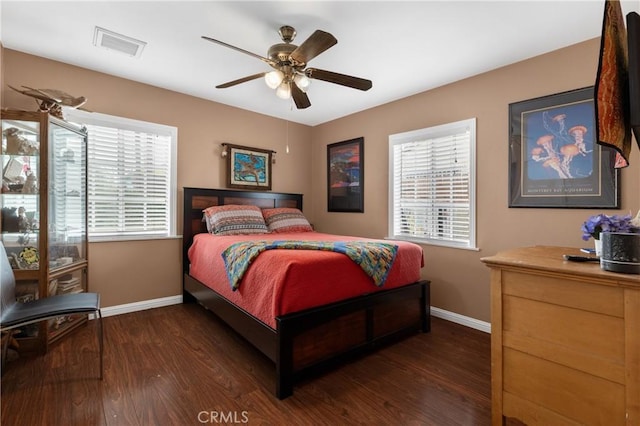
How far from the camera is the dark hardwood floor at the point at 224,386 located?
1.68m

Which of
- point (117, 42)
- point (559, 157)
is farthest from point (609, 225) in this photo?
point (117, 42)

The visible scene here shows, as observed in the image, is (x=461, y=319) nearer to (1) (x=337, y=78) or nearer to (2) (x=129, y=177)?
(1) (x=337, y=78)

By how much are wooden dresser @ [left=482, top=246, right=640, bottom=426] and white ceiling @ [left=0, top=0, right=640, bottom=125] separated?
1.75 metres

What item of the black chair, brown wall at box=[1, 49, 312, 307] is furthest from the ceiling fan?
the black chair

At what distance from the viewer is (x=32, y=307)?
1.98 meters

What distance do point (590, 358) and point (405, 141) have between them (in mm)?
2822

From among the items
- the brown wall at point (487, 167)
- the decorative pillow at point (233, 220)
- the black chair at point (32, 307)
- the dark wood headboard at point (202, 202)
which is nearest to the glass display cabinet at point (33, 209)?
the black chair at point (32, 307)

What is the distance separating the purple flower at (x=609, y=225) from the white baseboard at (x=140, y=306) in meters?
3.76

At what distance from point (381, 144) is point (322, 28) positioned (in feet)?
6.06

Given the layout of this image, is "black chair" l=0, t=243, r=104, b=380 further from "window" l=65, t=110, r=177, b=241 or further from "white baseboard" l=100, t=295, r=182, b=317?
"window" l=65, t=110, r=177, b=241

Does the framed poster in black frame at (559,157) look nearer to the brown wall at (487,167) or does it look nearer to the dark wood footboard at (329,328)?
the brown wall at (487,167)

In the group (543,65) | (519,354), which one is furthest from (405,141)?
(519,354)

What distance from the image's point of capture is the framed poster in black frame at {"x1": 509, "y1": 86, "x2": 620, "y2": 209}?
90.4 inches

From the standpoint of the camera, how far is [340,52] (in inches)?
103
